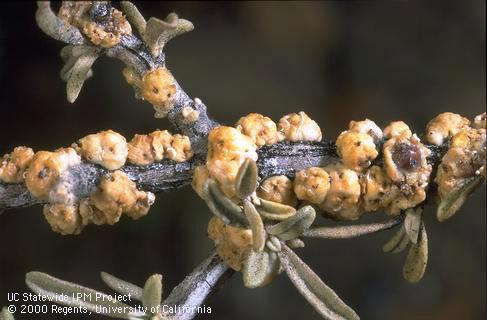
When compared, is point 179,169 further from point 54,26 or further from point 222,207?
point 54,26

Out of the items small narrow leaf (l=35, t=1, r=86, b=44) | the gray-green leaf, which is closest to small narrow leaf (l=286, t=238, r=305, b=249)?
the gray-green leaf

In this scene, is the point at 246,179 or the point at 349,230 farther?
the point at 349,230

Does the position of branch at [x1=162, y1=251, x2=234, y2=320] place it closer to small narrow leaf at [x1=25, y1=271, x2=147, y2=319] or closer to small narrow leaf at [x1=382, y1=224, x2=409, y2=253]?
small narrow leaf at [x1=25, y1=271, x2=147, y2=319]

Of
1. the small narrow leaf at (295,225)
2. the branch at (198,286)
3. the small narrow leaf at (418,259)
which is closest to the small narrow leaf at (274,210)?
the small narrow leaf at (295,225)

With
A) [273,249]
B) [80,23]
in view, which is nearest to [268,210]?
[273,249]

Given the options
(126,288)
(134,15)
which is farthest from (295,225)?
(134,15)

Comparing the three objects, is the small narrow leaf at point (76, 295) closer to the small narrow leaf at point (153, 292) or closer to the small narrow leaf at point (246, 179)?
the small narrow leaf at point (153, 292)
